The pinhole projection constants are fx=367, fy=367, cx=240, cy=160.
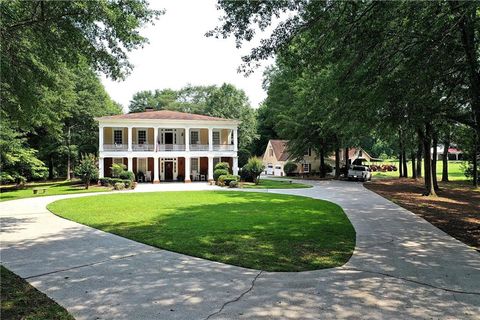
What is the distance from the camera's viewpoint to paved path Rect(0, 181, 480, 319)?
477 cm

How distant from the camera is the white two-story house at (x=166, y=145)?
33688 millimetres

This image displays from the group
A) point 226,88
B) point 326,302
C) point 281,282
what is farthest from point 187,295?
point 226,88

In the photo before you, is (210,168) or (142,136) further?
(142,136)

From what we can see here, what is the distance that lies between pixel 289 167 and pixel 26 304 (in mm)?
41818

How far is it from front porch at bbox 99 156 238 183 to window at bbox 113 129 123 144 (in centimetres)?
165

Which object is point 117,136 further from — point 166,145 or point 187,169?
point 187,169

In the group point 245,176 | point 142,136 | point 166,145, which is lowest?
point 245,176

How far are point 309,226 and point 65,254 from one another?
6.65 metres

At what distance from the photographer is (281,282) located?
588 centimetres

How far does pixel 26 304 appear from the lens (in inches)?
194

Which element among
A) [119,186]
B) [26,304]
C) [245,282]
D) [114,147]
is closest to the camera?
[26,304]

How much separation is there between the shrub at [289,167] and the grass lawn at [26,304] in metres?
40.9

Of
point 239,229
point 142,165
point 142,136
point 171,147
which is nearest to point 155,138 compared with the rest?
point 171,147

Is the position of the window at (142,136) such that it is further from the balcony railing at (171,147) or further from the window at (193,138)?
the window at (193,138)
